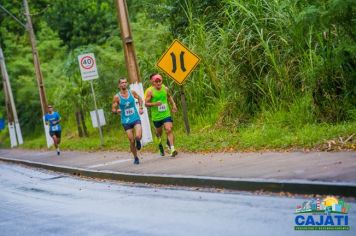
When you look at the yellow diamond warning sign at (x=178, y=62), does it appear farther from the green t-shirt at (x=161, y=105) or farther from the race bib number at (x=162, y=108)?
the race bib number at (x=162, y=108)

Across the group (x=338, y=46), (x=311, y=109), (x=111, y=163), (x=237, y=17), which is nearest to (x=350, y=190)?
(x=338, y=46)

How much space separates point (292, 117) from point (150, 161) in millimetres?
3425

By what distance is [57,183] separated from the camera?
46.6 feet

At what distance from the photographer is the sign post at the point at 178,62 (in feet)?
51.4

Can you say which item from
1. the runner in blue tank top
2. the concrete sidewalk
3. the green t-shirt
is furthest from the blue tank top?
the concrete sidewalk

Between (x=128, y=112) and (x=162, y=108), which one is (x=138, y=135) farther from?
(x=162, y=108)

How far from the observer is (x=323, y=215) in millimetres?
6512

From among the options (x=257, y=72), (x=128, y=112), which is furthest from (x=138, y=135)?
(x=257, y=72)

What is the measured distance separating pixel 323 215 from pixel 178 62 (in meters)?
9.72

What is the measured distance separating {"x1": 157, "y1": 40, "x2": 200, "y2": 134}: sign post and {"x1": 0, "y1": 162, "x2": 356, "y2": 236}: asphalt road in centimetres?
466

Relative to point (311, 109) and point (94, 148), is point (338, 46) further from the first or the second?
point (94, 148)

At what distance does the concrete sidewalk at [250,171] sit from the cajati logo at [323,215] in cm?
50

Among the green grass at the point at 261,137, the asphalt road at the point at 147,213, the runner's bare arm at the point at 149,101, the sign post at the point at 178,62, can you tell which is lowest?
the asphalt road at the point at 147,213

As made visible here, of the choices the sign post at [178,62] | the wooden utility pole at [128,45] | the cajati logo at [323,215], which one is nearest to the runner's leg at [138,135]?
the sign post at [178,62]
